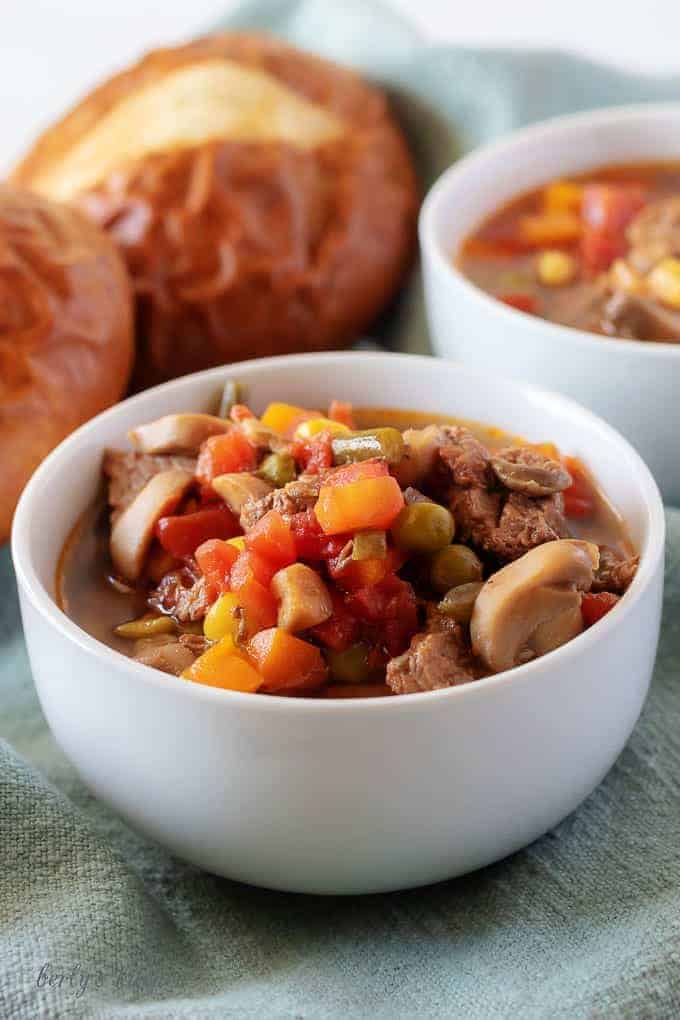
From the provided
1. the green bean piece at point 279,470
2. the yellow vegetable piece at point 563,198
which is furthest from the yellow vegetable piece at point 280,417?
the yellow vegetable piece at point 563,198

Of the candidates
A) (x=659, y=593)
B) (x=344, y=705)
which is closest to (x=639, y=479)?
(x=659, y=593)

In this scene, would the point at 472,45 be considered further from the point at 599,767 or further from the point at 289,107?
the point at 599,767

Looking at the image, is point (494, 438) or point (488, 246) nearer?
point (494, 438)

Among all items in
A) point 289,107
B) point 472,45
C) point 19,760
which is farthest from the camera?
point 472,45

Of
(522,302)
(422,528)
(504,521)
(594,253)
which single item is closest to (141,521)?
(422,528)

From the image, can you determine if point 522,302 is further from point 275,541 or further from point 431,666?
point 431,666

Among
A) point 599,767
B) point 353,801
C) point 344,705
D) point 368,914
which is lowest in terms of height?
point 368,914

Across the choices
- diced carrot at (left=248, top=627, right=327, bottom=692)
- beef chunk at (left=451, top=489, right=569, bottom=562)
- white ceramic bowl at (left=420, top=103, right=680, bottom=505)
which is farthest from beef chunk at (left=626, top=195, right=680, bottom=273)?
diced carrot at (left=248, top=627, right=327, bottom=692)
